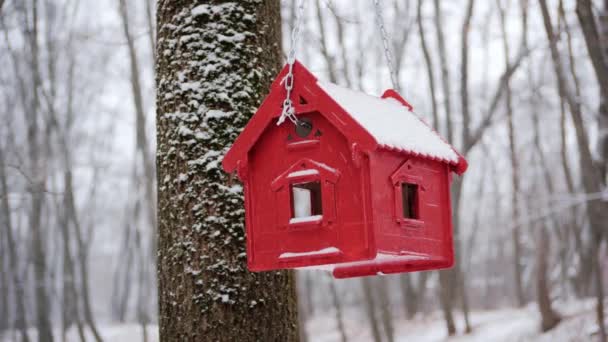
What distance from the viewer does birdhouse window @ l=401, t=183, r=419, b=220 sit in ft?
9.49

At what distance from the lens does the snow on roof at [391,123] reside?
8.59 feet

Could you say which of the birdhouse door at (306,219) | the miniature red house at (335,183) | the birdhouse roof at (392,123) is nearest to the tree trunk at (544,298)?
the birdhouse roof at (392,123)

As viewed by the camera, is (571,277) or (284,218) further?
(571,277)

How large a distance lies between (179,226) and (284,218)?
2.48 ft

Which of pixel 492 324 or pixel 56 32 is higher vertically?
pixel 56 32

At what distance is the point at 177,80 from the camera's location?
3.43 m

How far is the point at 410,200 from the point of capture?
296cm

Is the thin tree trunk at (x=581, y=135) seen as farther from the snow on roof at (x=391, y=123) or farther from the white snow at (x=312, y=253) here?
the white snow at (x=312, y=253)

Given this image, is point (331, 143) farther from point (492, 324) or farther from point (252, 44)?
point (492, 324)

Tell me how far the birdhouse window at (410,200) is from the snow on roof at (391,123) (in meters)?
0.14

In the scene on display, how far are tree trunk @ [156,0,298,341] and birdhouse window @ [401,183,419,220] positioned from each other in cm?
74

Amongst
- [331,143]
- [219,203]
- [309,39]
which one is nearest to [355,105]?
[331,143]

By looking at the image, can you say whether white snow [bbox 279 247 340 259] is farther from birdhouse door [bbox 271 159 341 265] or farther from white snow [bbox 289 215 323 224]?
white snow [bbox 289 215 323 224]

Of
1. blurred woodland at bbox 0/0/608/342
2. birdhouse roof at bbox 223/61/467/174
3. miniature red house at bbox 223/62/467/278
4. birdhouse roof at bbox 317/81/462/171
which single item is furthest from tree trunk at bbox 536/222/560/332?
miniature red house at bbox 223/62/467/278
